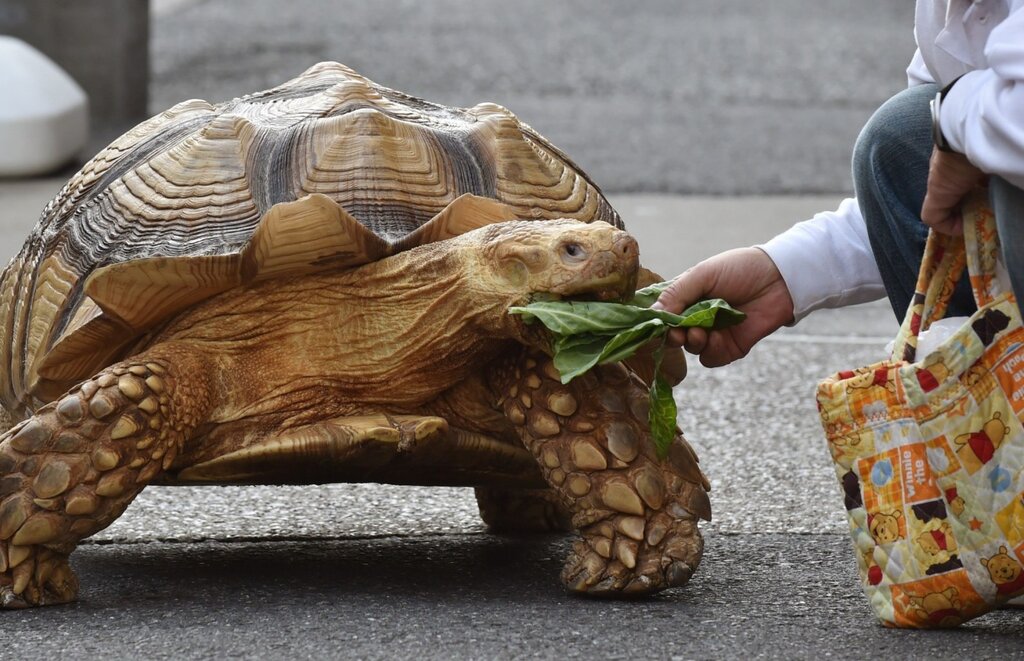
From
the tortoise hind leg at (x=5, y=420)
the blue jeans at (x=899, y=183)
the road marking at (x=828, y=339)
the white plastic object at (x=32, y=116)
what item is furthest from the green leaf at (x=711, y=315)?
the white plastic object at (x=32, y=116)

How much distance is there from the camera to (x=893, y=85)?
12.0 metres

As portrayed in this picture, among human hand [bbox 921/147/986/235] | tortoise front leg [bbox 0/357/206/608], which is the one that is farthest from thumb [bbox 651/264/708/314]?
tortoise front leg [bbox 0/357/206/608]

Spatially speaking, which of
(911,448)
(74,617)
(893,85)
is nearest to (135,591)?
(74,617)

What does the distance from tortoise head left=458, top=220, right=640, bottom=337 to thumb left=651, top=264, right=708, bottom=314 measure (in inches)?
6.1

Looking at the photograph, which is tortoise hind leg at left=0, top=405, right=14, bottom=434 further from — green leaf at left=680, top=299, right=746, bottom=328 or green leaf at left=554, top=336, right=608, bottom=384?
green leaf at left=680, top=299, right=746, bottom=328

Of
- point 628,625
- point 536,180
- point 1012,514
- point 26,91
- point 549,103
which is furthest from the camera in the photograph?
point 549,103

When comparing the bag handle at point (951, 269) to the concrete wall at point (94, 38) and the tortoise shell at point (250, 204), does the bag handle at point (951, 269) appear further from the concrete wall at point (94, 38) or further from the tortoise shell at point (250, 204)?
the concrete wall at point (94, 38)

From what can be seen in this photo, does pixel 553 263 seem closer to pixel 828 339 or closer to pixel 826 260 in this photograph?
pixel 826 260

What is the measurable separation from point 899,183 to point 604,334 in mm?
560

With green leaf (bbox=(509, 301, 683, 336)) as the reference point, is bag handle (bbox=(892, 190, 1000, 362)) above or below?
above

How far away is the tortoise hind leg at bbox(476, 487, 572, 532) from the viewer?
289cm

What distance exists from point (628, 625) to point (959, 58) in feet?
2.87

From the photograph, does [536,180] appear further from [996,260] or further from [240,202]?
[996,260]

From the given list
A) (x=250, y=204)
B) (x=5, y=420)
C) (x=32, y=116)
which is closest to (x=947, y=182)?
(x=250, y=204)
